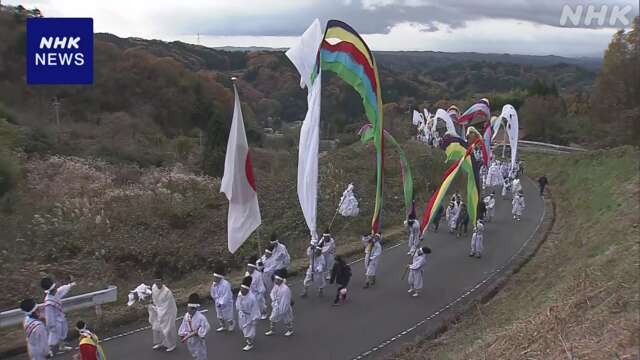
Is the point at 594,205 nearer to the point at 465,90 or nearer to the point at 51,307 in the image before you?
the point at 51,307

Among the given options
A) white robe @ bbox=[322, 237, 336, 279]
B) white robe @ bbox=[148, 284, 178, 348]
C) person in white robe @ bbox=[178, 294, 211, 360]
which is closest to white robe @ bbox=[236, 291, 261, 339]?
person in white robe @ bbox=[178, 294, 211, 360]

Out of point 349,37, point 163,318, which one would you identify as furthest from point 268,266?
point 349,37

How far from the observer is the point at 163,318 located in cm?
1047

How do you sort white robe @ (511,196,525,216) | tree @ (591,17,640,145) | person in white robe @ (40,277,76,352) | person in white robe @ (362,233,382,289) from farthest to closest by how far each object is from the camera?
tree @ (591,17,640,145), white robe @ (511,196,525,216), person in white robe @ (362,233,382,289), person in white robe @ (40,277,76,352)

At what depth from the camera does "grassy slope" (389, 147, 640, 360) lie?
782 cm

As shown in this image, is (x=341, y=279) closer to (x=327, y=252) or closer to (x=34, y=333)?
(x=327, y=252)

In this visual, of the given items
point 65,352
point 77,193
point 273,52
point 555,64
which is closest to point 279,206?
point 77,193

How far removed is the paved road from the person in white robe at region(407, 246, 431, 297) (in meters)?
0.25

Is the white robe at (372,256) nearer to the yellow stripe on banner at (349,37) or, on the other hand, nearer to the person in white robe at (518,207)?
the yellow stripe on banner at (349,37)

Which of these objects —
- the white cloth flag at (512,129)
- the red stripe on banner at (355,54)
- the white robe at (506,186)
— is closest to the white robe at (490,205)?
A: the white cloth flag at (512,129)

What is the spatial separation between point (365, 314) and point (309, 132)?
4255 millimetres

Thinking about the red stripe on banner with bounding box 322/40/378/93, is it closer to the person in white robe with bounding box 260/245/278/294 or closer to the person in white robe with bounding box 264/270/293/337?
the person in white robe with bounding box 260/245/278/294

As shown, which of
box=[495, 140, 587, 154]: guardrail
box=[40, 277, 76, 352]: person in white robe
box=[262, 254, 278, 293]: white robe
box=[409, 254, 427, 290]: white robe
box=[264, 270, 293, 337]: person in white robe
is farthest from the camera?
box=[495, 140, 587, 154]: guardrail

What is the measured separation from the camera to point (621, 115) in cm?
3884
